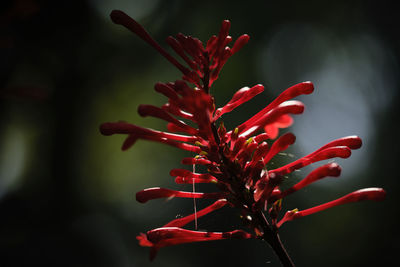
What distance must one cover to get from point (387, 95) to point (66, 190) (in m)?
14.8

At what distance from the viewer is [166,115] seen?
2.46 metres

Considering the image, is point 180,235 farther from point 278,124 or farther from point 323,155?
point 323,155

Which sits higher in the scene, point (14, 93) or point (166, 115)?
point (14, 93)

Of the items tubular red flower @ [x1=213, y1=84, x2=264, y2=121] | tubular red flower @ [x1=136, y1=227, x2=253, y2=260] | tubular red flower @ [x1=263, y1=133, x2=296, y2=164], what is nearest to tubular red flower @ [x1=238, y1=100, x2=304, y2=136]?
tubular red flower @ [x1=263, y1=133, x2=296, y2=164]

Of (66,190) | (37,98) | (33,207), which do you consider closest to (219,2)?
(66,190)

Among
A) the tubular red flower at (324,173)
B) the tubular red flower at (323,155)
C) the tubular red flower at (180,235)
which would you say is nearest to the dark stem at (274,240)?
the tubular red flower at (180,235)

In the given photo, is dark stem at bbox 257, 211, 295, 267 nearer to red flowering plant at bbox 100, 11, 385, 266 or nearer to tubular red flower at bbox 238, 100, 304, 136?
red flowering plant at bbox 100, 11, 385, 266

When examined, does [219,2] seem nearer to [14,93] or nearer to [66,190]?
[66,190]

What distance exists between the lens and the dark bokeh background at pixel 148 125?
37.0ft

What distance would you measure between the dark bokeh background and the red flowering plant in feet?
24.5

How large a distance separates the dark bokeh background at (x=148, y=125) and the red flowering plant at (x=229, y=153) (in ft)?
24.5

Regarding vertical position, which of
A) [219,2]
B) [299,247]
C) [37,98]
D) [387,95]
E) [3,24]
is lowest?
[299,247]

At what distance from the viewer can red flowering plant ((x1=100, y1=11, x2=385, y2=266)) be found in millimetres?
2307

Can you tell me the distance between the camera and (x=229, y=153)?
2.50 meters
